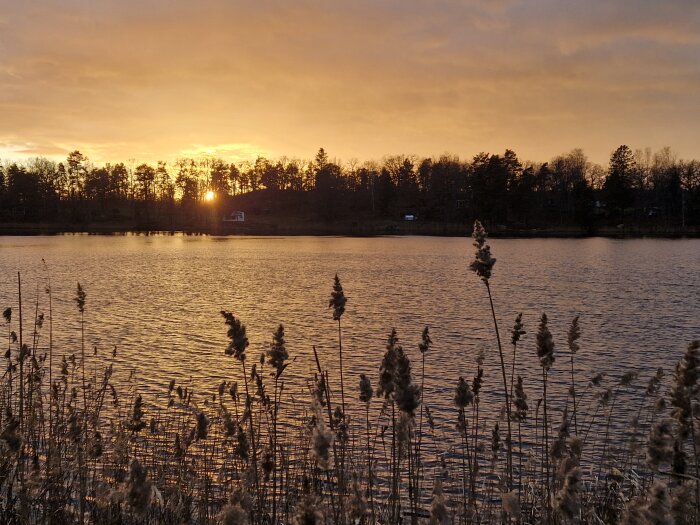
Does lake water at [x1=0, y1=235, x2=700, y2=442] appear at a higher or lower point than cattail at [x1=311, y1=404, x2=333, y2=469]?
lower

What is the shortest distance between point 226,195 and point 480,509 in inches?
7337

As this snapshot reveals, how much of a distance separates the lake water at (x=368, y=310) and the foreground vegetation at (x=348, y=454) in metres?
1.02

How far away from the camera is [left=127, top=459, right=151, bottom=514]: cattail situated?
3400mm

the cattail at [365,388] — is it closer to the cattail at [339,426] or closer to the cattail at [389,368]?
the cattail at [339,426]

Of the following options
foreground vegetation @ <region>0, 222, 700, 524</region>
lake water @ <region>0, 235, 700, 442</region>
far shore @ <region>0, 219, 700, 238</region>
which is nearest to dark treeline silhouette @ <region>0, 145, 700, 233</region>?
far shore @ <region>0, 219, 700, 238</region>

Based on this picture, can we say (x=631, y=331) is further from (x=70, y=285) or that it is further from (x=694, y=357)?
(x=70, y=285)

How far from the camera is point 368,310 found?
98.7ft

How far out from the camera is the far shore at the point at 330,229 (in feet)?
378

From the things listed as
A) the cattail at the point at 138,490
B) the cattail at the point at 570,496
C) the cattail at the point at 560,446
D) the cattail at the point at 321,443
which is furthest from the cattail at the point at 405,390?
the cattail at the point at 560,446

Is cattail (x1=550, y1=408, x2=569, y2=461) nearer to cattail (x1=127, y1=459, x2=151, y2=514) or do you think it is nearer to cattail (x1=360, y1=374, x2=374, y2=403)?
cattail (x1=360, y1=374, x2=374, y2=403)

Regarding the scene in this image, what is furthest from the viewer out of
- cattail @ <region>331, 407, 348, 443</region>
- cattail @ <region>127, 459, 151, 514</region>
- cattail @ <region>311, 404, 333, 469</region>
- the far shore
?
the far shore

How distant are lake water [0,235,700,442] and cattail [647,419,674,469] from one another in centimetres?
642

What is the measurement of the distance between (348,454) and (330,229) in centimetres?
13392

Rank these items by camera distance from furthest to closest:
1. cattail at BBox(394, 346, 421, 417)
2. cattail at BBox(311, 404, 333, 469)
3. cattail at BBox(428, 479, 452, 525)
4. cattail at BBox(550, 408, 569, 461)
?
cattail at BBox(550, 408, 569, 461), cattail at BBox(394, 346, 421, 417), cattail at BBox(428, 479, 452, 525), cattail at BBox(311, 404, 333, 469)
